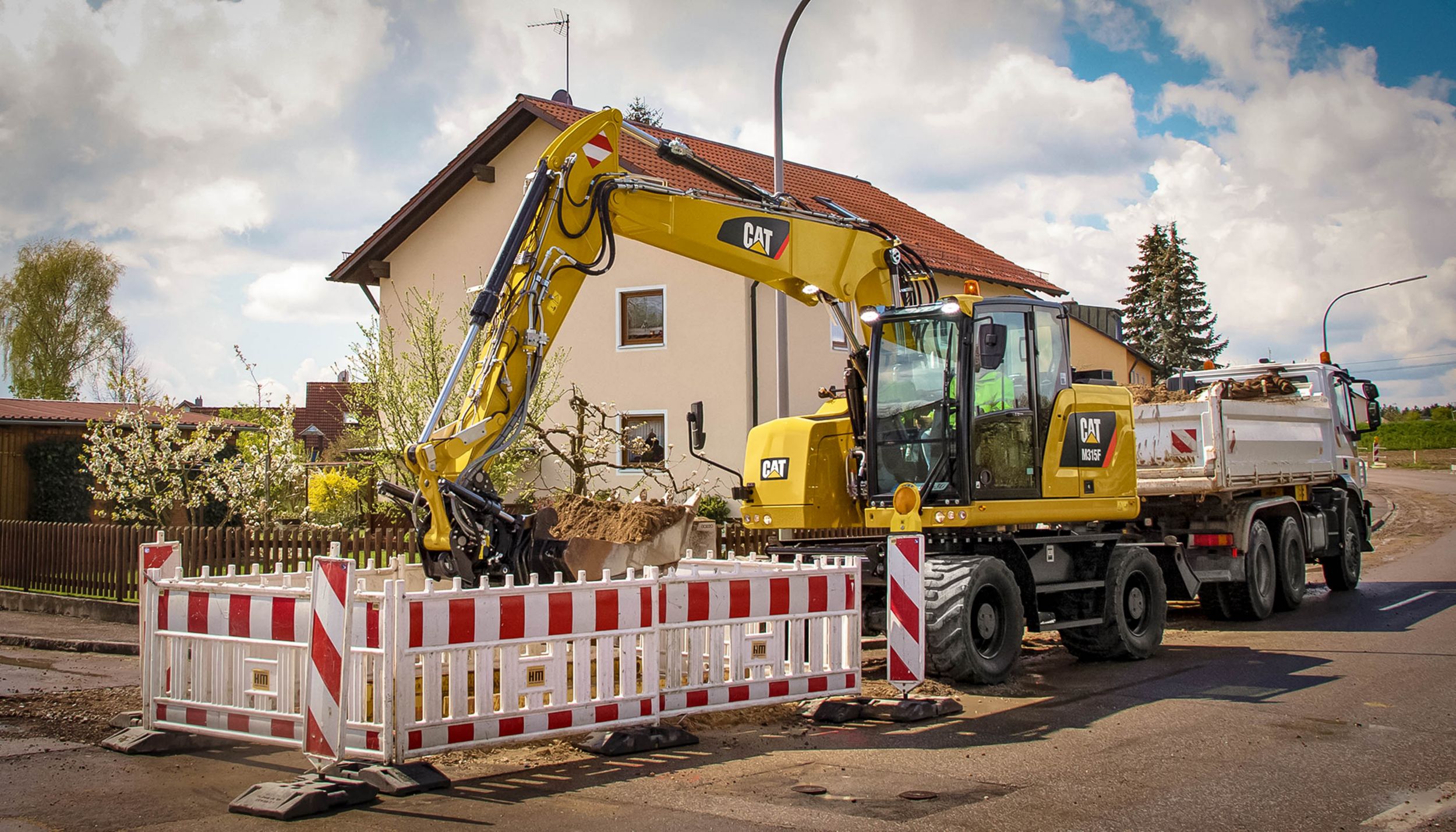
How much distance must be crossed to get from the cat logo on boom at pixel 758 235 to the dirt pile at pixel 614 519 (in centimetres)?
273

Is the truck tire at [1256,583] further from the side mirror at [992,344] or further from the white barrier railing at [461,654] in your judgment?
the white barrier railing at [461,654]

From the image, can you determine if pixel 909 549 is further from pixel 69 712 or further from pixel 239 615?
pixel 69 712

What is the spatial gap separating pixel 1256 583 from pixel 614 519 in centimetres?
802

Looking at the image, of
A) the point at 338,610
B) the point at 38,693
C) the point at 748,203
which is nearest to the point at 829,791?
the point at 338,610

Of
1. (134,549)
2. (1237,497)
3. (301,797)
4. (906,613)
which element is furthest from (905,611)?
(134,549)

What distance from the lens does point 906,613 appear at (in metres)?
8.48

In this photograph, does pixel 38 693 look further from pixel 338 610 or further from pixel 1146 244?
pixel 1146 244

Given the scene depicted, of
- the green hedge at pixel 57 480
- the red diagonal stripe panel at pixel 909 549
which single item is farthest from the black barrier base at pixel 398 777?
the green hedge at pixel 57 480

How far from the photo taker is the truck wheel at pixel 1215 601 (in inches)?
558

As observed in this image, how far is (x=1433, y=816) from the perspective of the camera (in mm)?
5684

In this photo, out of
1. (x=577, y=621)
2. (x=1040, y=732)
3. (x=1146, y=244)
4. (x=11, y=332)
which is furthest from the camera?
(x=1146, y=244)

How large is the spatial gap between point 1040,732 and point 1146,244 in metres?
53.9

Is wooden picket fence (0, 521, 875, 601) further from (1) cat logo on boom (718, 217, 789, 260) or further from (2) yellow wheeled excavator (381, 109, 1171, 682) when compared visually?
(1) cat logo on boom (718, 217, 789, 260)

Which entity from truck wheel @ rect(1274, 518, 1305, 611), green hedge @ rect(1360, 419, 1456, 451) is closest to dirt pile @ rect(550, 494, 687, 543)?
truck wheel @ rect(1274, 518, 1305, 611)
